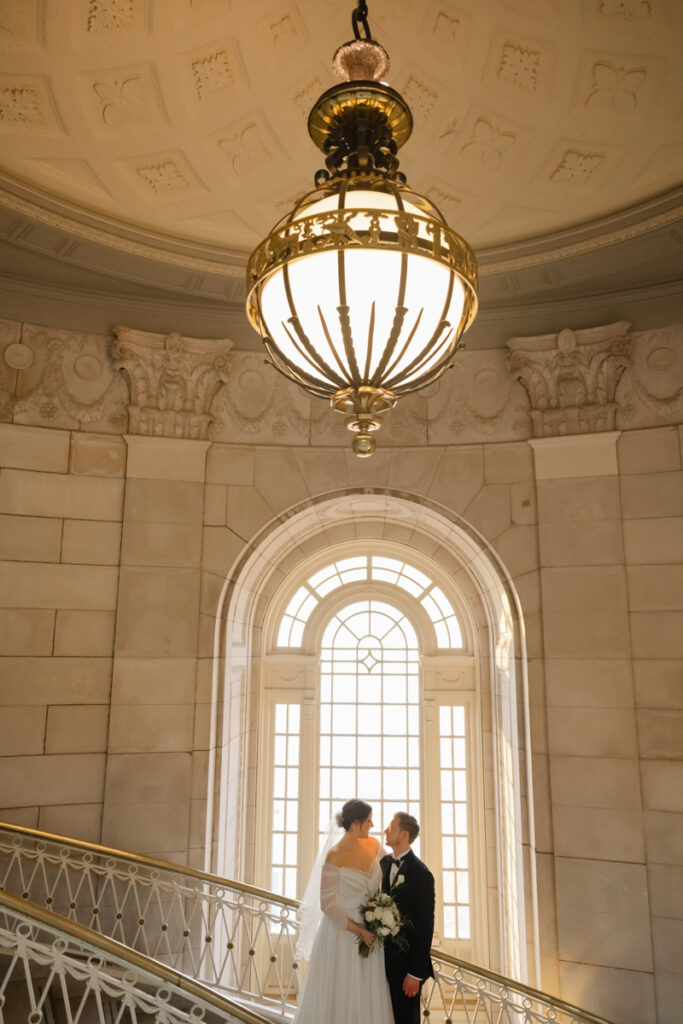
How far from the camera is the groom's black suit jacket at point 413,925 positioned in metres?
4.24

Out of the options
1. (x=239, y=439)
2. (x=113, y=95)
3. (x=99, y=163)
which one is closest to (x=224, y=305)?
(x=239, y=439)

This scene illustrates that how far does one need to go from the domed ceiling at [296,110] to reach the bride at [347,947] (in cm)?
487

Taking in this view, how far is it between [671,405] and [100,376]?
18.5 feet

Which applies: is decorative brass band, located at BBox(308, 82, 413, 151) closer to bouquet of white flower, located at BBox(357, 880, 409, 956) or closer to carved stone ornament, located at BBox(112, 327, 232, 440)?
bouquet of white flower, located at BBox(357, 880, 409, 956)

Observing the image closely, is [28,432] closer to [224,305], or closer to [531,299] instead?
[224,305]

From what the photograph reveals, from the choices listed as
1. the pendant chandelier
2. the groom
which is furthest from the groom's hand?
the pendant chandelier

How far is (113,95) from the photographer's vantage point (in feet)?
16.5

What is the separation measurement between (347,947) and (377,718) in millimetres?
5891

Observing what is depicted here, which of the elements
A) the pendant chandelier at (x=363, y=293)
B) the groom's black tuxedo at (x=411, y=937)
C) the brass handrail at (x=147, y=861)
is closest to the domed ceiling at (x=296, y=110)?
the pendant chandelier at (x=363, y=293)

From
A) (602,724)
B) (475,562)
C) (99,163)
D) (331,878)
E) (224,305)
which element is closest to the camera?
(331,878)

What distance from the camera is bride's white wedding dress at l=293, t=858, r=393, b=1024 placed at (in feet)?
13.9

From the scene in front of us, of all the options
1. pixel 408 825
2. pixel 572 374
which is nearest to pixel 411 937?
pixel 408 825

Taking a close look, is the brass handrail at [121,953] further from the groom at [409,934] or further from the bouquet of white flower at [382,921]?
the groom at [409,934]

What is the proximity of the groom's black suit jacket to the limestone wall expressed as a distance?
2.55 metres
